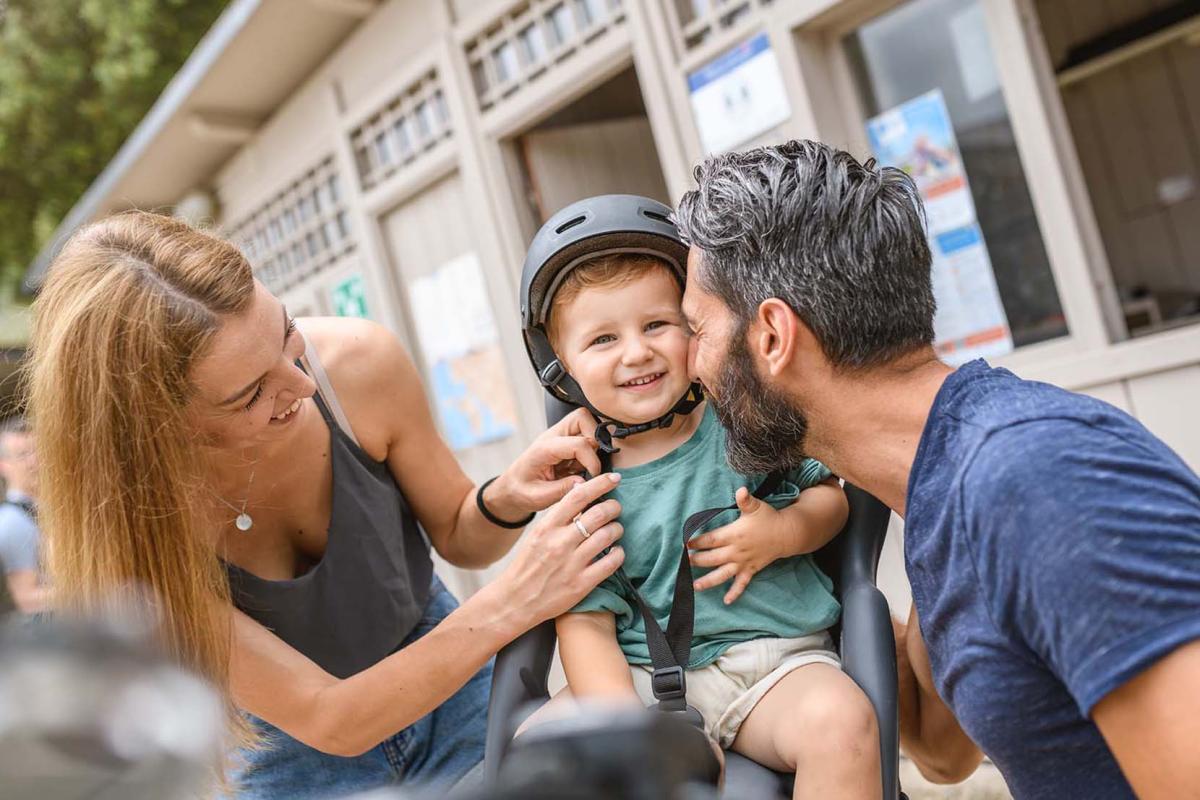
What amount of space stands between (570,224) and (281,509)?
83 centimetres

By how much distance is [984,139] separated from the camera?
145 inches

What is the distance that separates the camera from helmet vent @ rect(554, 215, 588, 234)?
6.64 feet

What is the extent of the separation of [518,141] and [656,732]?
4.95 meters

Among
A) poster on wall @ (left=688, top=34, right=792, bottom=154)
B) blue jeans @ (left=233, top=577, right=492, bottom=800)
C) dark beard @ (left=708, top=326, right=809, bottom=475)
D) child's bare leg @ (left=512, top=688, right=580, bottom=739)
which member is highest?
poster on wall @ (left=688, top=34, right=792, bottom=154)

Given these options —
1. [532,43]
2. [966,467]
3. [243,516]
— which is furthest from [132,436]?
[532,43]

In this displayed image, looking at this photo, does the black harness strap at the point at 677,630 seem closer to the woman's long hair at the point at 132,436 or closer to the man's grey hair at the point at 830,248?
the man's grey hair at the point at 830,248

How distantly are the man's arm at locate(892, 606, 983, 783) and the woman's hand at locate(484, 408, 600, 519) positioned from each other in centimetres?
67

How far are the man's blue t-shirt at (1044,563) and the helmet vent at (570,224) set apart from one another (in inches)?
33.7

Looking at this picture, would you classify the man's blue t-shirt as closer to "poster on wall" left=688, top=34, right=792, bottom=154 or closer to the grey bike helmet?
the grey bike helmet

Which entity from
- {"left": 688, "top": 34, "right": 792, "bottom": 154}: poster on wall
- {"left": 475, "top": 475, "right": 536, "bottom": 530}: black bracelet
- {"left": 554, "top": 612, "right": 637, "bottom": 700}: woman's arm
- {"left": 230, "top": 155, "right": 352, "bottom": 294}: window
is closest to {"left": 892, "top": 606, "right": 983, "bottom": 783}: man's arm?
{"left": 554, "top": 612, "right": 637, "bottom": 700}: woman's arm

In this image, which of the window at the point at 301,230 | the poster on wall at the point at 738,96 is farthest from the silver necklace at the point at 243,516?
the window at the point at 301,230

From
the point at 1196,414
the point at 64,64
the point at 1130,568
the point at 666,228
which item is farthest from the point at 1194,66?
the point at 64,64

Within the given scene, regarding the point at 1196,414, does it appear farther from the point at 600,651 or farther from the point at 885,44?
the point at 600,651

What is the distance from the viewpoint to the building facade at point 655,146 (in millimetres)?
3533
